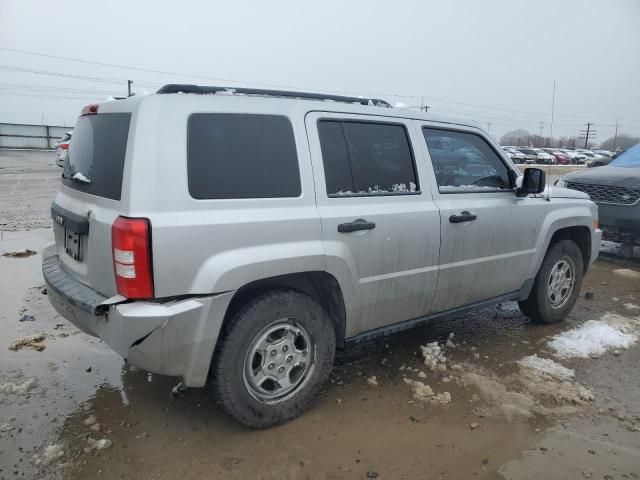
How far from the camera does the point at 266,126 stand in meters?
2.95

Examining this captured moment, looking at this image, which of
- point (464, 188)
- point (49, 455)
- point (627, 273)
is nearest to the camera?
point (49, 455)

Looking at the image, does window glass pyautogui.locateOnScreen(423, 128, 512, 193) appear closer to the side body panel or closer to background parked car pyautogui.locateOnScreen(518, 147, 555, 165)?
the side body panel

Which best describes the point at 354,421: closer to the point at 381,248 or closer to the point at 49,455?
the point at 381,248

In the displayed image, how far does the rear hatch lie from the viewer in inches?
107

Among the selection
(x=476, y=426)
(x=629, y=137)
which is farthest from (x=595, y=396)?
(x=629, y=137)

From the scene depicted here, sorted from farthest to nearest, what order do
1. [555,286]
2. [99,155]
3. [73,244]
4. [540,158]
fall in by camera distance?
1. [540,158]
2. [555,286]
3. [73,244]
4. [99,155]

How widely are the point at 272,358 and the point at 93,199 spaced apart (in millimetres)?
1381

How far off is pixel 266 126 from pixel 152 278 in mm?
1082

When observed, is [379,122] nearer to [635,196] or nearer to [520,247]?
[520,247]

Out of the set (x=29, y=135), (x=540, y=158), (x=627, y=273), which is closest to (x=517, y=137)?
(x=540, y=158)

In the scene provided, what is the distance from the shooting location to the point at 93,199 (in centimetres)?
291

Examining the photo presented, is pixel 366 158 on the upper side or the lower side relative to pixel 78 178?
upper

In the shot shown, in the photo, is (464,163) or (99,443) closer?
(99,443)

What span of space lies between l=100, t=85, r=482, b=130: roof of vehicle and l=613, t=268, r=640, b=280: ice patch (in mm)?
4486
